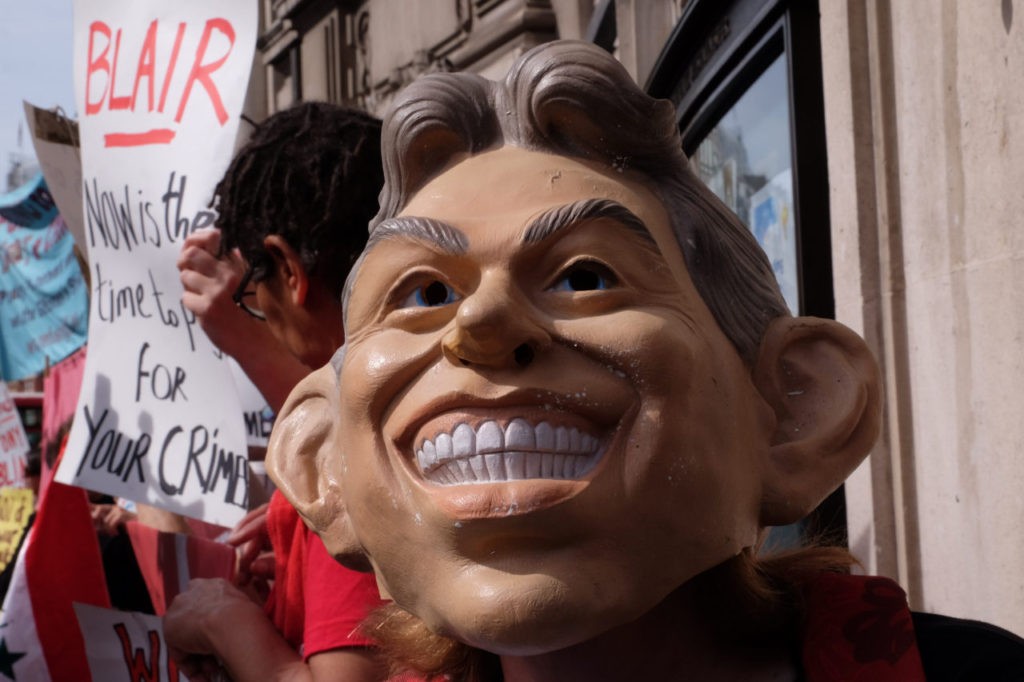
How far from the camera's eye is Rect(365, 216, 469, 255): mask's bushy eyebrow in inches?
60.2

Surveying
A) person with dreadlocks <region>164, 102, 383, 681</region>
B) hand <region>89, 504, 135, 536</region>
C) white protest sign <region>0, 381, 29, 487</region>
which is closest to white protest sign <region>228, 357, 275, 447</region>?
hand <region>89, 504, 135, 536</region>

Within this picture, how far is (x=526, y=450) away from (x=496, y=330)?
0.14 m

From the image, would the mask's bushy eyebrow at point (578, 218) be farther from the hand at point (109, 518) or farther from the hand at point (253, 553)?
the hand at point (109, 518)

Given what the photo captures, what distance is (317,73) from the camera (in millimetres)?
11383

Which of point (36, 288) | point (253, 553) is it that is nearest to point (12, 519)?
point (253, 553)

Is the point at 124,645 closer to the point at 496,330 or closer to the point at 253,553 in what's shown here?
the point at 253,553

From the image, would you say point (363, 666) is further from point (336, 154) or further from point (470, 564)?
point (336, 154)

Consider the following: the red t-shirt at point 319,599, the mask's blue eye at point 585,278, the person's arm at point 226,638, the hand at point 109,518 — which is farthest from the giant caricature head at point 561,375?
the hand at point 109,518

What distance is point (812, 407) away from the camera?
5.29ft

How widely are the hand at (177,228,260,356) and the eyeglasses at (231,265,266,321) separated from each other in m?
0.03

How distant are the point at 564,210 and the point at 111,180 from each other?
210 cm

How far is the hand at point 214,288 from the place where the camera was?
8.89 feet

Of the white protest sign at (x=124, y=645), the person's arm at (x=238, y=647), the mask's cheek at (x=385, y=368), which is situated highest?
the mask's cheek at (x=385, y=368)

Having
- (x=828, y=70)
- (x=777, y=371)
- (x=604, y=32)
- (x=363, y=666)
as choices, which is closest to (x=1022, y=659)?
(x=777, y=371)
